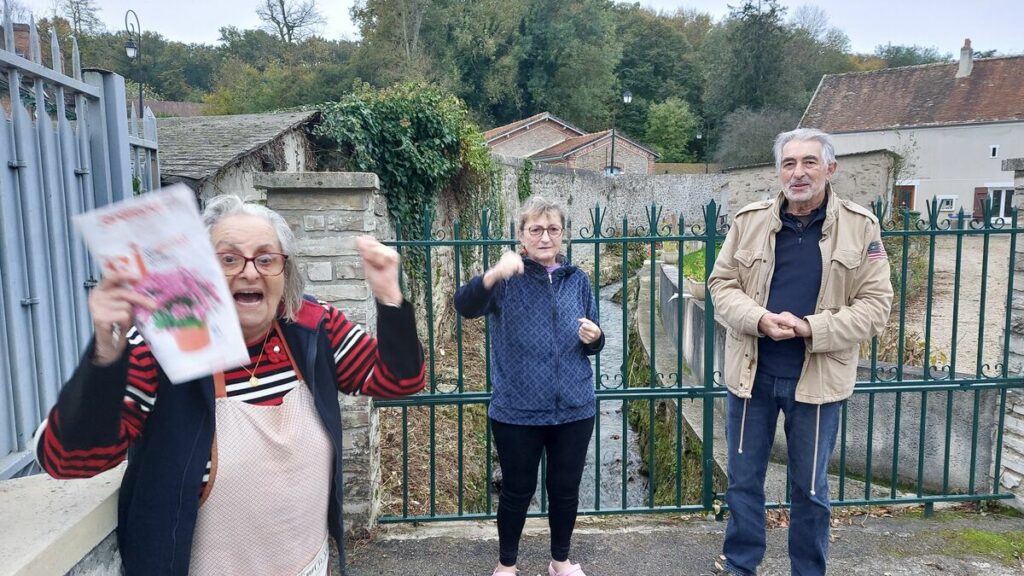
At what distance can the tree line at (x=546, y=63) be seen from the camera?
983 inches

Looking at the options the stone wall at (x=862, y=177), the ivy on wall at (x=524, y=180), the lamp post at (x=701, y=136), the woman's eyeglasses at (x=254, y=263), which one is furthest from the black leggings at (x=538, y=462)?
the lamp post at (x=701, y=136)

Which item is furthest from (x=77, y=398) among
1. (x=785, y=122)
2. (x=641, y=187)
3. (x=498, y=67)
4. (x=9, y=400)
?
(x=785, y=122)

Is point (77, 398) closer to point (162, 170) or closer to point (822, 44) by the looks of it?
point (162, 170)

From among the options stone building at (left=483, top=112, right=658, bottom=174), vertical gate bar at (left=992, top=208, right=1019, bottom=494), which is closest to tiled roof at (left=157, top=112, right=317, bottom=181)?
vertical gate bar at (left=992, top=208, right=1019, bottom=494)

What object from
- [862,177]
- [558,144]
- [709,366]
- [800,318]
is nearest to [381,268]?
[800,318]

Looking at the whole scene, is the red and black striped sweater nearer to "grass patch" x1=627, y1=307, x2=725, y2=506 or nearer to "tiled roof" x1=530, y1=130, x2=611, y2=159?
"grass patch" x1=627, y1=307, x2=725, y2=506

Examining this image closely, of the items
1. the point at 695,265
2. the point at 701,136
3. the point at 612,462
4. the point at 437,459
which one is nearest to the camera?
the point at 437,459

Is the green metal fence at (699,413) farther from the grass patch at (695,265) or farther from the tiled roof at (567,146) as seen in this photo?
the tiled roof at (567,146)

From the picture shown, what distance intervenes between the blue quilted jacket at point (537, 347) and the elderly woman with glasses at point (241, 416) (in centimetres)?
93

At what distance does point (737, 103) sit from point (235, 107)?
2756 centimetres

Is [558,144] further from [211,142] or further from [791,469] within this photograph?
[791,469]

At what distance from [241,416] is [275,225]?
1.45ft

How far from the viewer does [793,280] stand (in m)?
2.62

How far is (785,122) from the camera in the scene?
33.8m
